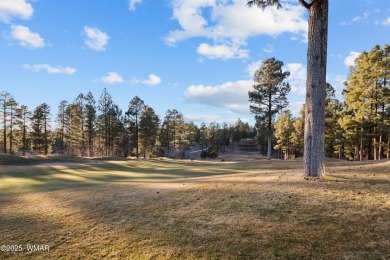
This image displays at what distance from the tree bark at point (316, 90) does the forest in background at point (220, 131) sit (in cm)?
2897

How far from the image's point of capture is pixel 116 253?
544cm

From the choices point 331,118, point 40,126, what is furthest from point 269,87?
point 40,126

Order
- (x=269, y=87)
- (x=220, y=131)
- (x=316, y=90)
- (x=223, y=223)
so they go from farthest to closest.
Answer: (x=220, y=131), (x=269, y=87), (x=316, y=90), (x=223, y=223)

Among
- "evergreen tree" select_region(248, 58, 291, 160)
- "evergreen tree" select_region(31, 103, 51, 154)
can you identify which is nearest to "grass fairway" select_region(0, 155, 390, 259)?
"evergreen tree" select_region(248, 58, 291, 160)

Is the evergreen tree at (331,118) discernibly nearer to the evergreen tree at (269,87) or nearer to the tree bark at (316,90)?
the evergreen tree at (269,87)

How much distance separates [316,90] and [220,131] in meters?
96.5

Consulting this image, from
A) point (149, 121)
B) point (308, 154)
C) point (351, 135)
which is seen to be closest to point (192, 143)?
point (149, 121)

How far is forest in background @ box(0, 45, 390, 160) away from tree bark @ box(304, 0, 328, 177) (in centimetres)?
2897

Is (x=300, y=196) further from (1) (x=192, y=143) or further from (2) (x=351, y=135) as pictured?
(1) (x=192, y=143)

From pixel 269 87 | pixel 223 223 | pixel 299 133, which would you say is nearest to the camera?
pixel 223 223

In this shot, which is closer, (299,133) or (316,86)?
(316,86)

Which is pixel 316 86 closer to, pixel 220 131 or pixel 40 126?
pixel 40 126

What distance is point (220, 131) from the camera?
4154 inches

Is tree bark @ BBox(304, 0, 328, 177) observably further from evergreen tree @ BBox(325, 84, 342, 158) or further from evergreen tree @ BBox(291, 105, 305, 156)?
evergreen tree @ BBox(291, 105, 305, 156)
